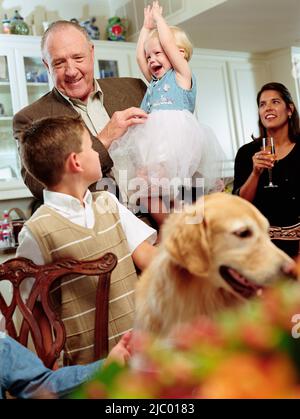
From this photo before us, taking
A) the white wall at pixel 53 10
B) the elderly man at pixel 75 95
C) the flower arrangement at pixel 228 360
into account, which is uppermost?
the white wall at pixel 53 10

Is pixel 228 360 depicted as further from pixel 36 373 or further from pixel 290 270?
pixel 36 373

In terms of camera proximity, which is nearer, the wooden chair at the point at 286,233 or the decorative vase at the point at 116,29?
the wooden chair at the point at 286,233

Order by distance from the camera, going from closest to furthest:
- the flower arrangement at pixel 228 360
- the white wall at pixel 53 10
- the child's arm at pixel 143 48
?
the flower arrangement at pixel 228 360, the child's arm at pixel 143 48, the white wall at pixel 53 10

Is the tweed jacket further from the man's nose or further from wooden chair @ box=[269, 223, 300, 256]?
wooden chair @ box=[269, 223, 300, 256]

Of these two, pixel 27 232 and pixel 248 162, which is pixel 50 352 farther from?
pixel 248 162

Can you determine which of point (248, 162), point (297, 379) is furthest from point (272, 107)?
point (297, 379)

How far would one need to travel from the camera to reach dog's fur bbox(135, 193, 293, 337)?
274mm

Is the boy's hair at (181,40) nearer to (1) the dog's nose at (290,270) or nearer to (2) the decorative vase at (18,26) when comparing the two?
(1) the dog's nose at (290,270)

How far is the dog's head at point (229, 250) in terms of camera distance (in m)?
0.27

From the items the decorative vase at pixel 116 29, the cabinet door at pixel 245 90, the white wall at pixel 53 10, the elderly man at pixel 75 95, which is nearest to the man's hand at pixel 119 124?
the elderly man at pixel 75 95

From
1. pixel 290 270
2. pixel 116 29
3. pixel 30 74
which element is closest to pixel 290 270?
pixel 290 270

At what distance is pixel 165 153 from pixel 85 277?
0.14m

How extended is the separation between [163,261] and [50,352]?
207 millimetres

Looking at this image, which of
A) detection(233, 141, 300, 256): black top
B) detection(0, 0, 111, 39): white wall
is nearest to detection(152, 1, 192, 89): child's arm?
detection(233, 141, 300, 256): black top
